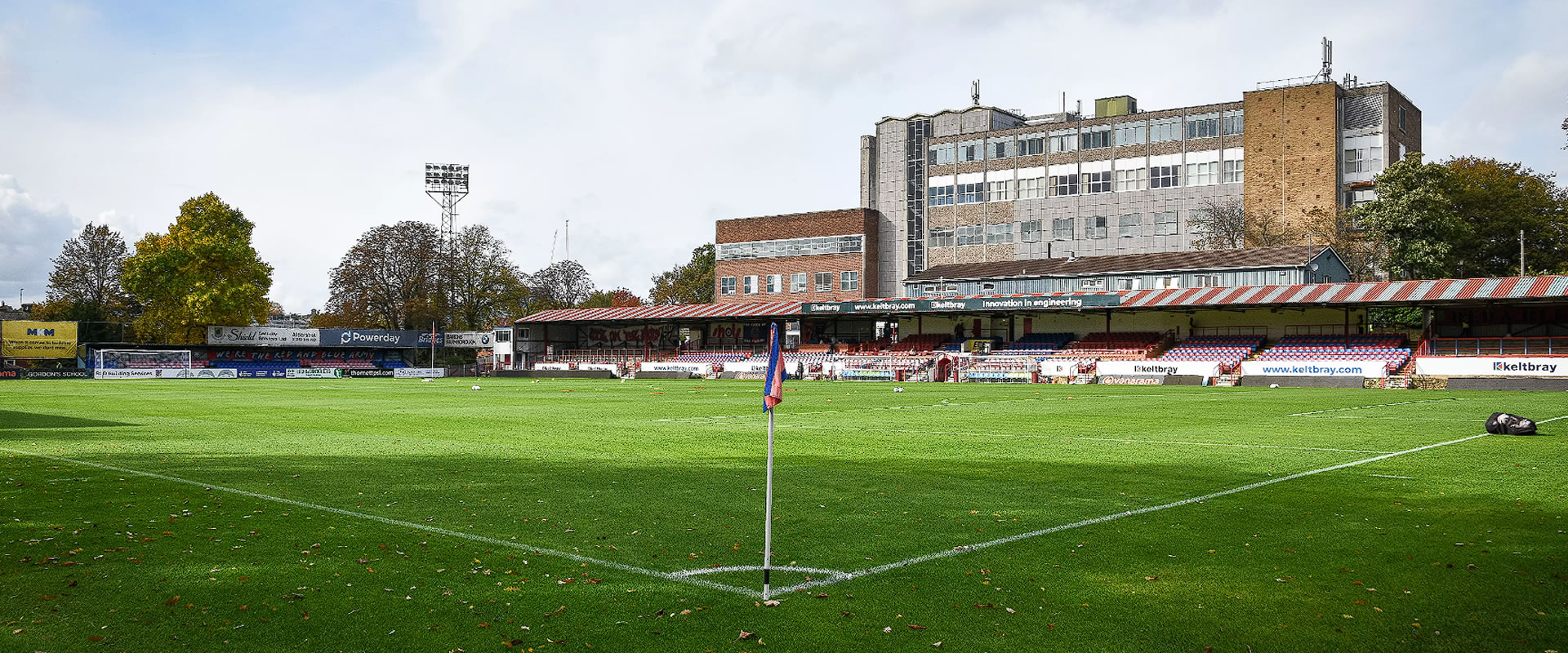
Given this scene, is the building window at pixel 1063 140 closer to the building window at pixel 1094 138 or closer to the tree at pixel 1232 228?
the building window at pixel 1094 138

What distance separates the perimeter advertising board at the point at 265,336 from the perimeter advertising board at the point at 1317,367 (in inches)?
2442

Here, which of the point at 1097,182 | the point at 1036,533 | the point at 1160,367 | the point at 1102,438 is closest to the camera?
the point at 1036,533

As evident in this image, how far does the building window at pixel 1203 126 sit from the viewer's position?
73.0 meters

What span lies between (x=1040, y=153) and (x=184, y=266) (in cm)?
6242

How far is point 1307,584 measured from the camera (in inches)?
238

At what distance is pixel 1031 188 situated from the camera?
265 ft

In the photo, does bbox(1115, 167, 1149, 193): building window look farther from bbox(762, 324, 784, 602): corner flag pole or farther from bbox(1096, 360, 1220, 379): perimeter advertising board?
bbox(762, 324, 784, 602): corner flag pole

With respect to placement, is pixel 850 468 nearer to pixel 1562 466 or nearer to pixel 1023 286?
pixel 1562 466

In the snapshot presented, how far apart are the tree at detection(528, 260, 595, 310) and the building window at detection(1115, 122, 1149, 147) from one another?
52.8 m

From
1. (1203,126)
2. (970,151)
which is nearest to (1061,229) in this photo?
(970,151)

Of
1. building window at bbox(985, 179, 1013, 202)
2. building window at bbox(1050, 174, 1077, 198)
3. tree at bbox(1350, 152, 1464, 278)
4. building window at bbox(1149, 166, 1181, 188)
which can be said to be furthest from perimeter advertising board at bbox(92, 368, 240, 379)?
tree at bbox(1350, 152, 1464, 278)

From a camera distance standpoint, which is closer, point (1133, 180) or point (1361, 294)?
point (1361, 294)

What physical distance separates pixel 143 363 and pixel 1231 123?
75640 mm

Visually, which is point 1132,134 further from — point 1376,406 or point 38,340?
point 38,340
